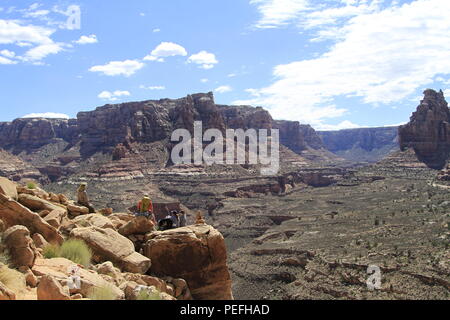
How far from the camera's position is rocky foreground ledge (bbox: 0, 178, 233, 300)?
36.3 ft

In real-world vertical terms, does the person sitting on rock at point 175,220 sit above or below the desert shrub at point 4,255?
below

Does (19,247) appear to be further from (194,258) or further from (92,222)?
(194,258)

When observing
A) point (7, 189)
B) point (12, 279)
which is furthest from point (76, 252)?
point (7, 189)

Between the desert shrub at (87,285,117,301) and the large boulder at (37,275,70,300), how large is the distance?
0.87 metres

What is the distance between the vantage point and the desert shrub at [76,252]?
13.8 m

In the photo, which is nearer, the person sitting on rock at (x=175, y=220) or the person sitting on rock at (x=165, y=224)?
the person sitting on rock at (x=165, y=224)

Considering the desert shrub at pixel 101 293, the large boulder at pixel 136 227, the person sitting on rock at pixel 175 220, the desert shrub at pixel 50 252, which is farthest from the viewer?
the person sitting on rock at pixel 175 220

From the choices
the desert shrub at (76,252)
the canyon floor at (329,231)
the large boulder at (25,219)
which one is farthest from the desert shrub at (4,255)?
the canyon floor at (329,231)

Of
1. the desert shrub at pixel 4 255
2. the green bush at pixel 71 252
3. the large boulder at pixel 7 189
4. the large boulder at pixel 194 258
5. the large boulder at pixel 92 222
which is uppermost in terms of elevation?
the large boulder at pixel 7 189

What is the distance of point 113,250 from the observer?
50.3 ft

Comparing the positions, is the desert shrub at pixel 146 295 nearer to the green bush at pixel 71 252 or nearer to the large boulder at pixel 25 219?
the green bush at pixel 71 252

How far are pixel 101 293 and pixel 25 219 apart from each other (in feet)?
20.2

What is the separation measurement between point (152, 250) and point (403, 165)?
4462 inches
